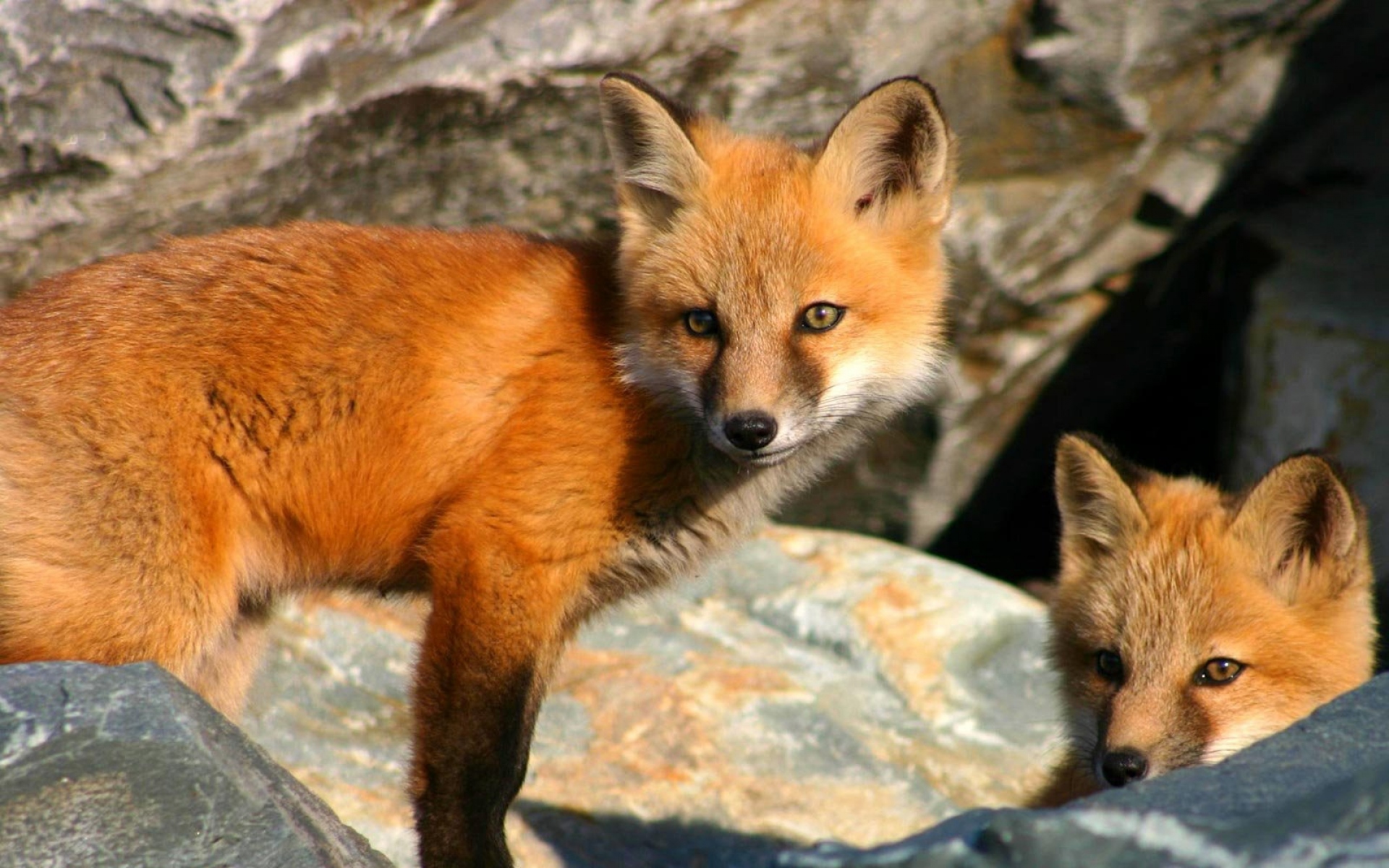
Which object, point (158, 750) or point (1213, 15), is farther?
point (1213, 15)

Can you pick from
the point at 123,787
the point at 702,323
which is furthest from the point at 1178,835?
the point at 702,323

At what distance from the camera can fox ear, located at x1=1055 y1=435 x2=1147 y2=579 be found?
340 cm

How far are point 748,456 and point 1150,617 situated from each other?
106 centimetres

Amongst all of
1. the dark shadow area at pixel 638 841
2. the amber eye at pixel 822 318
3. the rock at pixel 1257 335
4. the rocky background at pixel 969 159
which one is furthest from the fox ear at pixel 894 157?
the rock at pixel 1257 335

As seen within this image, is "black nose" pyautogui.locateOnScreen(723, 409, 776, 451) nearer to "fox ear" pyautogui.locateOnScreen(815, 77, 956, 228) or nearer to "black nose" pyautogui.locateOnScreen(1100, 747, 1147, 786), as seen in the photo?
"fox ear" pyautogui.locateOnScreen(815, 77, 956, 228)

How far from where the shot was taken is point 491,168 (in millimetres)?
4715

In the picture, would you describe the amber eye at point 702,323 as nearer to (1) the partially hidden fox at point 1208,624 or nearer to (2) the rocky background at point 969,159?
(1) the partially hidden fox at point 1208,624

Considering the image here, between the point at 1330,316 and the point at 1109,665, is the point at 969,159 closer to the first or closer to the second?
the point at 1330,316

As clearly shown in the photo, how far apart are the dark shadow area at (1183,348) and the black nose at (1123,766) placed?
2870 mm

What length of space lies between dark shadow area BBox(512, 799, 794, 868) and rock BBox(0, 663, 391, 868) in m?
1.39

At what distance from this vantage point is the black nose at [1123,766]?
2936mm

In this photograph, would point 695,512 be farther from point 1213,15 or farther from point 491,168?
point 1213,15

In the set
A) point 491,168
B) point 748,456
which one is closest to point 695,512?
point 748,456

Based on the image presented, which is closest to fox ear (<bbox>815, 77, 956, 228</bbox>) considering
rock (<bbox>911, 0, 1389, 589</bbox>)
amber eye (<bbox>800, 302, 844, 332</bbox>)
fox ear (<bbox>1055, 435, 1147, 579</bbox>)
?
amber eye (<bbox>800, 302, 844, 332</bbox>)
